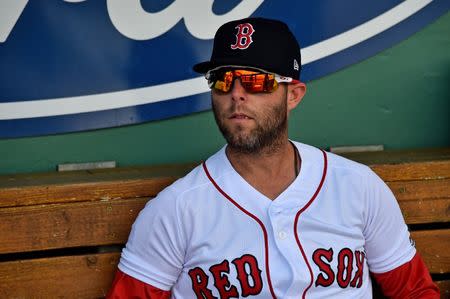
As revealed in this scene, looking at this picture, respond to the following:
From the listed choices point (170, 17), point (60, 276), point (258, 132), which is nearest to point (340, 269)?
point (258, 132)

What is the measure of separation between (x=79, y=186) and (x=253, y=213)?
0.50 m

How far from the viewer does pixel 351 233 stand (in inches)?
86.7

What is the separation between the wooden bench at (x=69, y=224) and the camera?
225 centimetres

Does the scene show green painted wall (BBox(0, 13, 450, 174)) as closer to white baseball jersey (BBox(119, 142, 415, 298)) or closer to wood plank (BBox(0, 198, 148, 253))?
wood plank (BBox(0, 198, 148, 253))

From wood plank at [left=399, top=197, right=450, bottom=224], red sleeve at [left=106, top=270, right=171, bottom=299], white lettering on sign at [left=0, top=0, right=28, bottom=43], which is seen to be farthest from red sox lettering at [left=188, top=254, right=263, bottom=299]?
white lettering on sign at [left=0, top=0, right=28, bottom=43]

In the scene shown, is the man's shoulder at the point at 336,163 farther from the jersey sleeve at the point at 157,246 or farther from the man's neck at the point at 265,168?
the jersey sleeve at the point at 157,246

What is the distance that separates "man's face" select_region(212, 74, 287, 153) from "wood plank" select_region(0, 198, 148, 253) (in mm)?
389

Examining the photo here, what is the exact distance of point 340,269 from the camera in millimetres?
2160

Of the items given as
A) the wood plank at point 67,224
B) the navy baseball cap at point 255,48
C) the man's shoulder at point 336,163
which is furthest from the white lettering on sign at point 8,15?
the man's shoulder at point 336,163

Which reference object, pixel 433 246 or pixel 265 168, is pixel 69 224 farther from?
pixel 433 246

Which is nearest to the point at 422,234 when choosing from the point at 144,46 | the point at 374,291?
the point at 374,291

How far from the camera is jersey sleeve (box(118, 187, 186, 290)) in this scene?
83.5 inches

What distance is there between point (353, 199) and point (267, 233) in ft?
0.88

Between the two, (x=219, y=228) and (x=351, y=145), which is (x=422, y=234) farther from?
(x=219, y=228)
